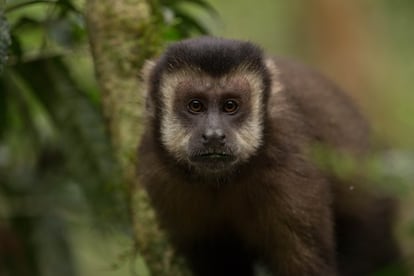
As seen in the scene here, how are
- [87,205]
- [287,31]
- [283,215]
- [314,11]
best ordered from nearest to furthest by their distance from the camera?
[283,215] → [87,205] → [314,11] → [287,31]

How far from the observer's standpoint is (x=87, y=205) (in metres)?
6.13

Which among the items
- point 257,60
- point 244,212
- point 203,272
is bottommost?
point 203,272

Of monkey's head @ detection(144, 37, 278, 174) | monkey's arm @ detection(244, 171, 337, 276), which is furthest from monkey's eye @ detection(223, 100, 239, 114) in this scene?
monkey's arm @ detection(244, 171, 337, 276)

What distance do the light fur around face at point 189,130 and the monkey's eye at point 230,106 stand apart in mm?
91

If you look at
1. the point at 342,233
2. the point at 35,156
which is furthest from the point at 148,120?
the point at 342,233

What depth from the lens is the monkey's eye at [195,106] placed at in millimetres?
5297

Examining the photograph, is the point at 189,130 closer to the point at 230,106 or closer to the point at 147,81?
the point at 230,106

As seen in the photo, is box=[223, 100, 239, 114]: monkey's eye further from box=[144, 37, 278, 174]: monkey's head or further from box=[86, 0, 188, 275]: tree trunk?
box=[86, 0, 188, 275]: tree trunk

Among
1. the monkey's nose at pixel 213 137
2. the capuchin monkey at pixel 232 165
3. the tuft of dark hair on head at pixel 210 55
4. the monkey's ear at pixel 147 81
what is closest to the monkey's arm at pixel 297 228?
the capuchin monkey at pixel 232 165

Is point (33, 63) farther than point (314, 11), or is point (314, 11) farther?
point (314, 11)

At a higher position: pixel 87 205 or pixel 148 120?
pixel 148 120

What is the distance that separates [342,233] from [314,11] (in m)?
6.76

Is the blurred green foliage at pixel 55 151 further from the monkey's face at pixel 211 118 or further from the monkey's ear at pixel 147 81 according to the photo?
the monkey's face at pixel 211 118

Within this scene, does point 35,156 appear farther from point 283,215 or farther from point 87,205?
point 283,215
